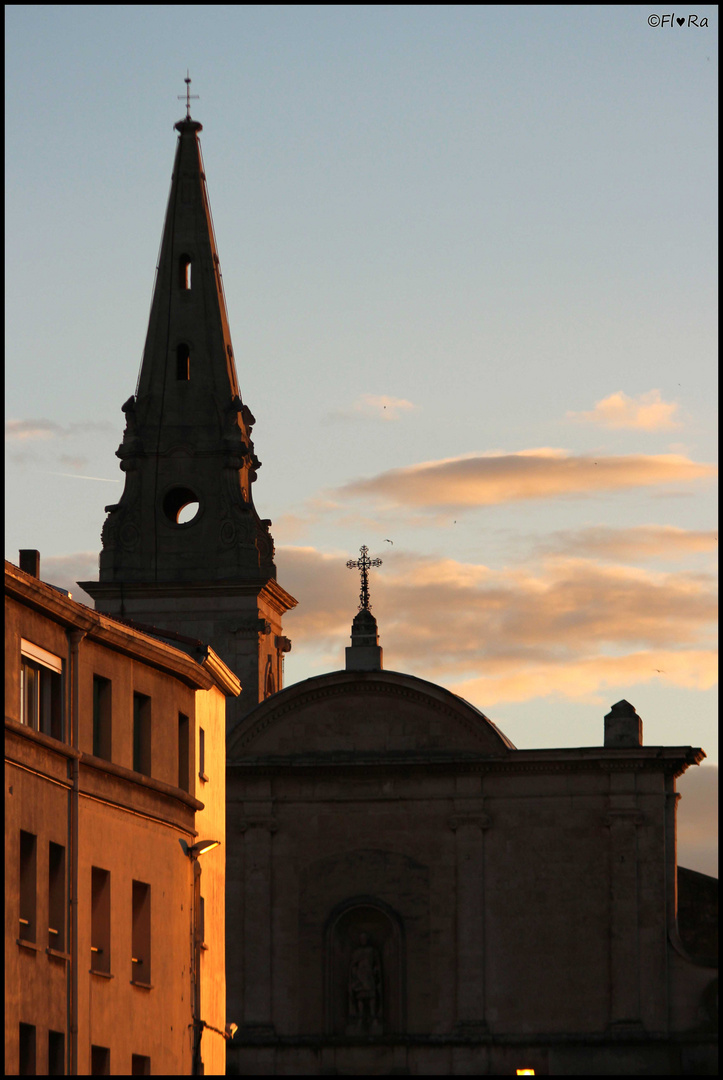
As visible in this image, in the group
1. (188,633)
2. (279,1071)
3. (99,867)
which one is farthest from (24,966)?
(188,633)

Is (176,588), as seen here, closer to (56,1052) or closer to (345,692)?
(345,692)

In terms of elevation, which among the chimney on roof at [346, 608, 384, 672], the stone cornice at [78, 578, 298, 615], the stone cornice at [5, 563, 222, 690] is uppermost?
the stone cornice at [78, 578, 298, 615]

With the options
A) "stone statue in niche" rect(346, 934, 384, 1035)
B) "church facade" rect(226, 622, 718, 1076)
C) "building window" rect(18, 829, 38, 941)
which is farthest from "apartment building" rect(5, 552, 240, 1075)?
"church facade" rect(226, 622, 718, 1076)

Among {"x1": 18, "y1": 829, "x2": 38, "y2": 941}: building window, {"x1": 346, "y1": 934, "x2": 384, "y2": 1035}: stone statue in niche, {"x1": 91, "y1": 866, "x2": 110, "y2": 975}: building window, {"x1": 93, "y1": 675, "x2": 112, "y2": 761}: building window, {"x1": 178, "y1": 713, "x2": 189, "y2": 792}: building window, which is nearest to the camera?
{"x1": 18, "y1": 829, "x2": 38, "y2": 941}: building window

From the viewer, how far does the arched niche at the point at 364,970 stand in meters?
63.8

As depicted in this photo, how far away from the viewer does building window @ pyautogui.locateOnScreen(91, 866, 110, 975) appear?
40.7 meters

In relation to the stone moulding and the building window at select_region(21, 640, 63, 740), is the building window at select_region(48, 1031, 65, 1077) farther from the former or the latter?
the stone moulding

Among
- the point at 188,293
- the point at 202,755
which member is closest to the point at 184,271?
the point at 188,293

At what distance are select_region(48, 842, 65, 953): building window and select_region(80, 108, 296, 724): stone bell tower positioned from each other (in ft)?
105

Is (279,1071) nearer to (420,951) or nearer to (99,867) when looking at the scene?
(420,951)

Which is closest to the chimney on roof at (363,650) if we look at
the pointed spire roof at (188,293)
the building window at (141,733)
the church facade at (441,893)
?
the church facade at (441,893)

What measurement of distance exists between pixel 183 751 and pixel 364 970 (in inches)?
762

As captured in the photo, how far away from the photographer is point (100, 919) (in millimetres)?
41000

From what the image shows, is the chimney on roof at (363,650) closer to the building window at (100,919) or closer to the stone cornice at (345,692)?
the stone cornice at (345,692)
